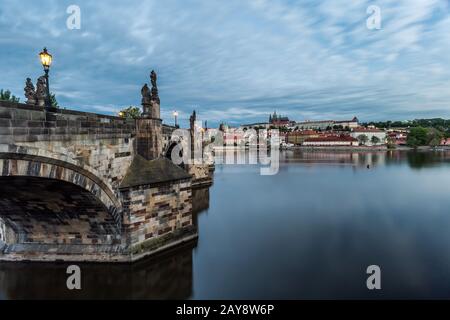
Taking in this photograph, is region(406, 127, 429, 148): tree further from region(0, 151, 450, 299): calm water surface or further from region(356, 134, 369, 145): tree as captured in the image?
region(0, 151, 450, 299): calm water surface

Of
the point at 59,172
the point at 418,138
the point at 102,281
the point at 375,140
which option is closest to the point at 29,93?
the point at 59,172

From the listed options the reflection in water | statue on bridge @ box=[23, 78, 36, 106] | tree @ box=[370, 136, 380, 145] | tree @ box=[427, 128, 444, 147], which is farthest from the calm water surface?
tree @ box=[370, 136, 380, 145]

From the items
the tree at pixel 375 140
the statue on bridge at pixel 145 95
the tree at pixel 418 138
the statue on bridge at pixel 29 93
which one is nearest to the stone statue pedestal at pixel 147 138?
the statue on bridge at pixel 145 95

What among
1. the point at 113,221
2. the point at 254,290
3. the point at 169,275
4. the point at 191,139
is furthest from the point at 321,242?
the point at 191,139

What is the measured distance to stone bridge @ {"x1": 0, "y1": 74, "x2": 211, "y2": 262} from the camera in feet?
27.8

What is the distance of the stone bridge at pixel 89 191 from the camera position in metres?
8.46

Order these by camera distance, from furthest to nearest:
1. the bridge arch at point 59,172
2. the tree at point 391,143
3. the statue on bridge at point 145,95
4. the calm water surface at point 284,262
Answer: the tree at point 391,143 → the statue on bridge at point 145,95 → the calm water surface at point 284,262 → the bridge arch at point 59,172

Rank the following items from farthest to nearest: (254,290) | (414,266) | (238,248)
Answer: (238,248) → (414,266) → (254,290)

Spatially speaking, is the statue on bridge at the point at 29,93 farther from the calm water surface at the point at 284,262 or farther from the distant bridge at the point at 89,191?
the calm water surface at the point at 284,262

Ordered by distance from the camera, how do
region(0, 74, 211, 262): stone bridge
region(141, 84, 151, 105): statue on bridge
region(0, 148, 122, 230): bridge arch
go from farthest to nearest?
region(141, 84, 151, 105): statue on bridge
region(0, 74, 211, 262): stone bridge
region(0, 148, 122, 230): bridge arch

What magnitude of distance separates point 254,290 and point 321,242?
5959 mm
